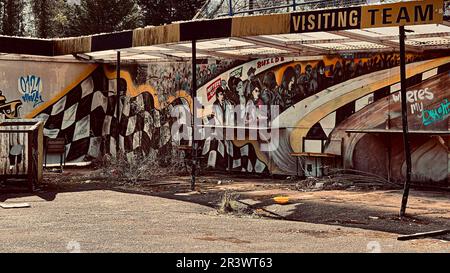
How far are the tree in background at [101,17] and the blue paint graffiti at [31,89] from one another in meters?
27.1

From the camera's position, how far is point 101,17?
1889 inches

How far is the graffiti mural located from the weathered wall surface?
3cm

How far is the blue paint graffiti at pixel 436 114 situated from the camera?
48.3 ft

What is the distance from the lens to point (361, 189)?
15.1 meters

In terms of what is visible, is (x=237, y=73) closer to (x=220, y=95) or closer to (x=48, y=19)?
(x=220, y=95)

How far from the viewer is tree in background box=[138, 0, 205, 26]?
45.8 meters

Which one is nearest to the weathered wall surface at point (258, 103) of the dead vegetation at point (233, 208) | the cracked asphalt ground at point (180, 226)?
the cracked asphalt ground at point (180, 226)

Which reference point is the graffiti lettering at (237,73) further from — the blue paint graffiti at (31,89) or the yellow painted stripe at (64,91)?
the blue paint graffiti at (31,89)

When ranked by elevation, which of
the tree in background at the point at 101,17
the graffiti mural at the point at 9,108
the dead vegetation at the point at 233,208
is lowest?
the dead vegetation at the point at 233,208

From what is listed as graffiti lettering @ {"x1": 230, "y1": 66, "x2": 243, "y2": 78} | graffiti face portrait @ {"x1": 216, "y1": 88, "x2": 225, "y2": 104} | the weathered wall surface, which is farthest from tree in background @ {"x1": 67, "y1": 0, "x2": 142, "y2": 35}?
graffiti lettering @ {"x1": 230, "y1": 66, "x2": 243, "y2": 78}

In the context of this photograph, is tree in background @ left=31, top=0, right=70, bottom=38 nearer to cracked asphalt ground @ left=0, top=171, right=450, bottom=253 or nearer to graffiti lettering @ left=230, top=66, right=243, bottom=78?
graffiti lettering @ left=230, top=66, right=243, bottom=78

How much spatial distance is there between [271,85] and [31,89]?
731 cm
